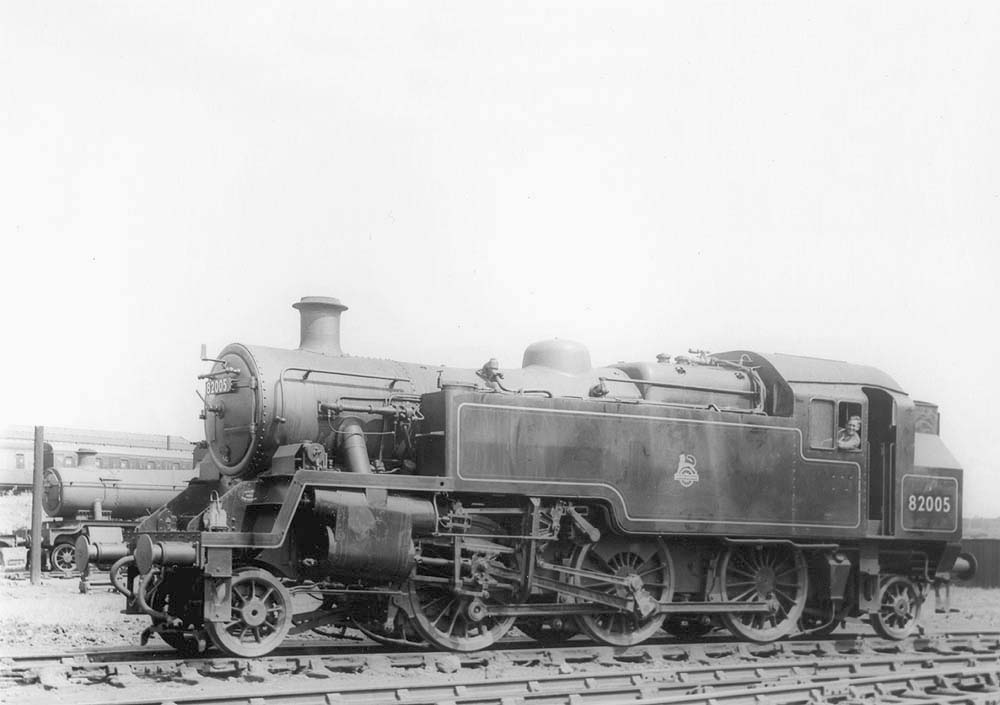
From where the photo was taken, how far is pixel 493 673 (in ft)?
31.1

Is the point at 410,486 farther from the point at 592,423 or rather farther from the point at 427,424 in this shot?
the point at 592,423

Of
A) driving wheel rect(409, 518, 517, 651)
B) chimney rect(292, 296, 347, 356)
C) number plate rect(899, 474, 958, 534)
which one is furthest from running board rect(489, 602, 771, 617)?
chimney rect(292, 296, 347, 356)

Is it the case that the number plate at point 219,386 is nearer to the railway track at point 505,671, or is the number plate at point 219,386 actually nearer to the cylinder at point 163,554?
the cylinder at point 163,554

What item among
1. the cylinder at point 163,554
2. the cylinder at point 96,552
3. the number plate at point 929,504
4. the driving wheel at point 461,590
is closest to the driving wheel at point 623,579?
the driving wheel at point 461,590

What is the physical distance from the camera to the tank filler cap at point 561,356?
11562 mm

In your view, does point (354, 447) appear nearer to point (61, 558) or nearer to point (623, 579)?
point (623, 579)

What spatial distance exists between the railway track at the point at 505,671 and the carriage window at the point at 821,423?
213cm

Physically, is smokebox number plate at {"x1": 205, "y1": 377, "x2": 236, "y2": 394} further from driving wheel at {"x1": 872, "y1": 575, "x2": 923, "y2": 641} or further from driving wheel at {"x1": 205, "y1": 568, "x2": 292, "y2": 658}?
driving wheel at {"x1": 872, "y1": 575, "x2": 923, "y2": 641}

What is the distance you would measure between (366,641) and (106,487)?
13.5 metres

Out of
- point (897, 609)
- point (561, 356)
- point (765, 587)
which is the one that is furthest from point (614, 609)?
point (897, 609)

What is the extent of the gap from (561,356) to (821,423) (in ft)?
10.1

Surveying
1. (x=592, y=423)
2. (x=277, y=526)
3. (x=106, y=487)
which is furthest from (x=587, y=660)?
(x=106, y=487)

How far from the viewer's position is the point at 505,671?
31.6 feet

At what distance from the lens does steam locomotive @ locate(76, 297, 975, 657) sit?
9.70m
